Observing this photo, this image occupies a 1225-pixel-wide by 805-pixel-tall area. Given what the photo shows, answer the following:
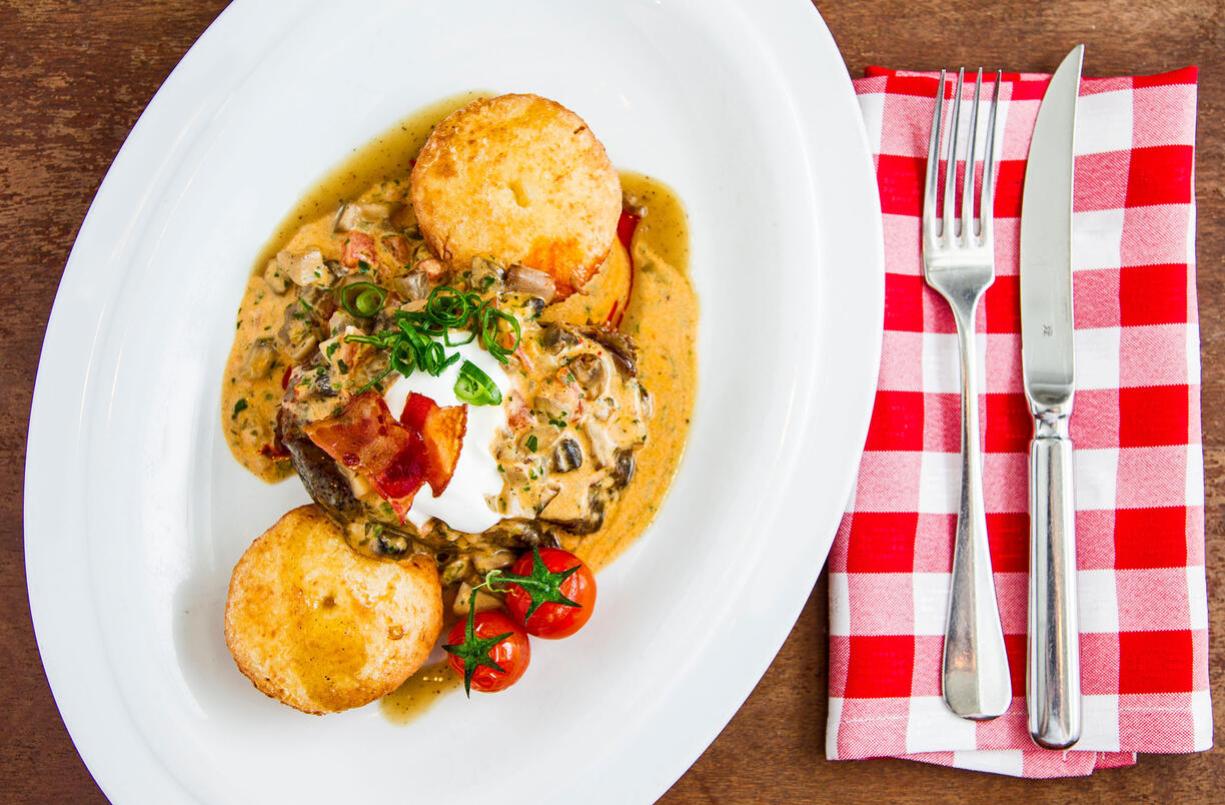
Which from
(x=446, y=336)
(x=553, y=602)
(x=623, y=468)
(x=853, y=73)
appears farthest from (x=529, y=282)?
(x=853, y=73)

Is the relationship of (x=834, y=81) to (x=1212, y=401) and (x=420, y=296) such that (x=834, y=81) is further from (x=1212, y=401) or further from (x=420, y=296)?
(x=1212, y=401)

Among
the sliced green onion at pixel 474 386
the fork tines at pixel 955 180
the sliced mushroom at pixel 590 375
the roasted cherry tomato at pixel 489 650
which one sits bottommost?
the roasted cherry tomato at pixel 489 650

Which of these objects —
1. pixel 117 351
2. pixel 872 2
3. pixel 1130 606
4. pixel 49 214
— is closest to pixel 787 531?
pixel 1130 606

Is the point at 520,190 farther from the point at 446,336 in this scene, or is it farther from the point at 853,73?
the point at 853,73

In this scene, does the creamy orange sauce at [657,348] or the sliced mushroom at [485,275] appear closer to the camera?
the sliced mushroom at [485,275]

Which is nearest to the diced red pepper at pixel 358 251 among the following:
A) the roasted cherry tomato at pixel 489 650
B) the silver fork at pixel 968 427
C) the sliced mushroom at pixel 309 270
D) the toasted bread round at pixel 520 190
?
the sliced mushroom at pixel 309 270

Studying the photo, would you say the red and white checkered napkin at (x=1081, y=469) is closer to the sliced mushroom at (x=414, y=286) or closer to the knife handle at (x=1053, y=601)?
the knife handle at (x=1053, y=601)
